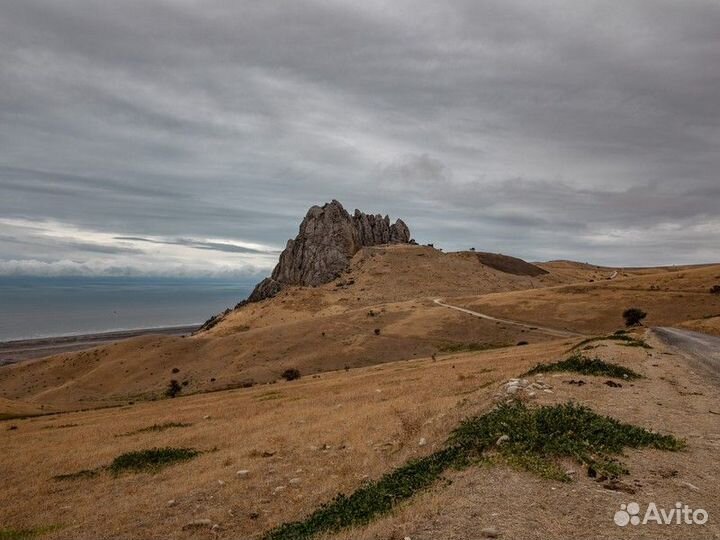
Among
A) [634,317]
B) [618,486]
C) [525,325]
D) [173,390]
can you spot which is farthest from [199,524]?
[525,325]

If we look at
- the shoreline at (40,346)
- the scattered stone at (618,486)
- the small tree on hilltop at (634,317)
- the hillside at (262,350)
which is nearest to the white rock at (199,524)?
the scattered stone at (618,486)

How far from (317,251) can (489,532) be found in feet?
586

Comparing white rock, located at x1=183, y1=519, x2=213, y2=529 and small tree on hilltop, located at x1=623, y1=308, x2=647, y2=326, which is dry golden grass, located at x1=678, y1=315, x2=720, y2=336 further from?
white rock, located at x1=183, y1=519, x2=213, y2=529

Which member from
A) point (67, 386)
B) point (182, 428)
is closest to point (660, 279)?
point (182, 428)

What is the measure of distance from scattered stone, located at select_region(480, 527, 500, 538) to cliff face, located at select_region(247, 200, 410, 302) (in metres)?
165

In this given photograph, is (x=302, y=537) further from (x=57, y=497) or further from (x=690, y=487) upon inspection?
(x=57, y=497)

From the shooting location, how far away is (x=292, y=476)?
1611 cm

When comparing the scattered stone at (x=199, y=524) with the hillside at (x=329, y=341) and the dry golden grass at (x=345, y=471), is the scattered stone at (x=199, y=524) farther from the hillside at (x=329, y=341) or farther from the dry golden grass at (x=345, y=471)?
the hillside at (x=329, y=341)

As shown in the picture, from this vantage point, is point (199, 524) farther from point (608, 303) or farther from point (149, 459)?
point (608, 303)

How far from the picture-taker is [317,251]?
606 ft

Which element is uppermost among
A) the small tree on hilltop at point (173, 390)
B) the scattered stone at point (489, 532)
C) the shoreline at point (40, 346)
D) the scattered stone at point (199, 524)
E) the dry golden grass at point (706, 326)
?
the scattered stone at point (489, 532)

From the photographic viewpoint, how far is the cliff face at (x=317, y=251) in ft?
578

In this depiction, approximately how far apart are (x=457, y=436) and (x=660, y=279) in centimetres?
11919

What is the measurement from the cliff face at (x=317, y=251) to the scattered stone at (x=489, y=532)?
164856mm
